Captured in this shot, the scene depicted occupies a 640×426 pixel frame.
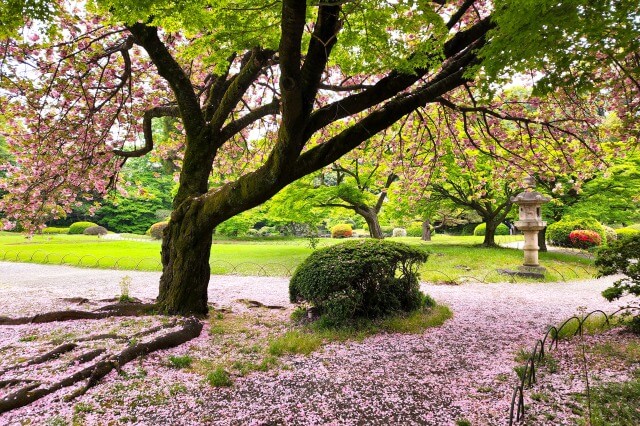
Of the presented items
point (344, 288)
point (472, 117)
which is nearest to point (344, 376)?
point (344, 288)

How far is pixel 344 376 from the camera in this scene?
151 inches

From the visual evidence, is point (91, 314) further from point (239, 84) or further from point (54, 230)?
point (54, 230)

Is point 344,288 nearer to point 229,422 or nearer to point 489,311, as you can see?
point 229,422

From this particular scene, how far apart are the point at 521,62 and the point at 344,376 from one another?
344 centimetres

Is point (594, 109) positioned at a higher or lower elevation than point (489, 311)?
higher

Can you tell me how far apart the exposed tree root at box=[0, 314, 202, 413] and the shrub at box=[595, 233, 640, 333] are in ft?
19.3

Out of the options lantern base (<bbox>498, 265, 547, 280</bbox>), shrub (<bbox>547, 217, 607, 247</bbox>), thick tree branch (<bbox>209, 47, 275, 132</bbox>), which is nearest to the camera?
thick tree branch (<bbox>209, 47, 275, 132</bbox>)

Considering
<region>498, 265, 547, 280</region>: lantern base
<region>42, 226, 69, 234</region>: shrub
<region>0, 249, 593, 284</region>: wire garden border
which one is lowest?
<region>0, 249, 593, 284</region>: wire garden border

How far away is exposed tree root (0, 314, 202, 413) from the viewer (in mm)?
3098

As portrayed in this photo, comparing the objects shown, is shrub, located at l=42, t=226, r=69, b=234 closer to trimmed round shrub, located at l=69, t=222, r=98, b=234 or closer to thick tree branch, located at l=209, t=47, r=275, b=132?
trimmed round shrub, located at l=69, t=222, r=98, b=234

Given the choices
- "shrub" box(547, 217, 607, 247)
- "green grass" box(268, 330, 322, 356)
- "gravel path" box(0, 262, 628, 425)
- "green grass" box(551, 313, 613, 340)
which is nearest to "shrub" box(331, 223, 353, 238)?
"shrub" box(547, 217, 607, 247)

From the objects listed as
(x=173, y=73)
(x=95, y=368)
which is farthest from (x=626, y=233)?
(x=95, y=368)

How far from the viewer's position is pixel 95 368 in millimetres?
3625

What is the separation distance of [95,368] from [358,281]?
11.9 feet
